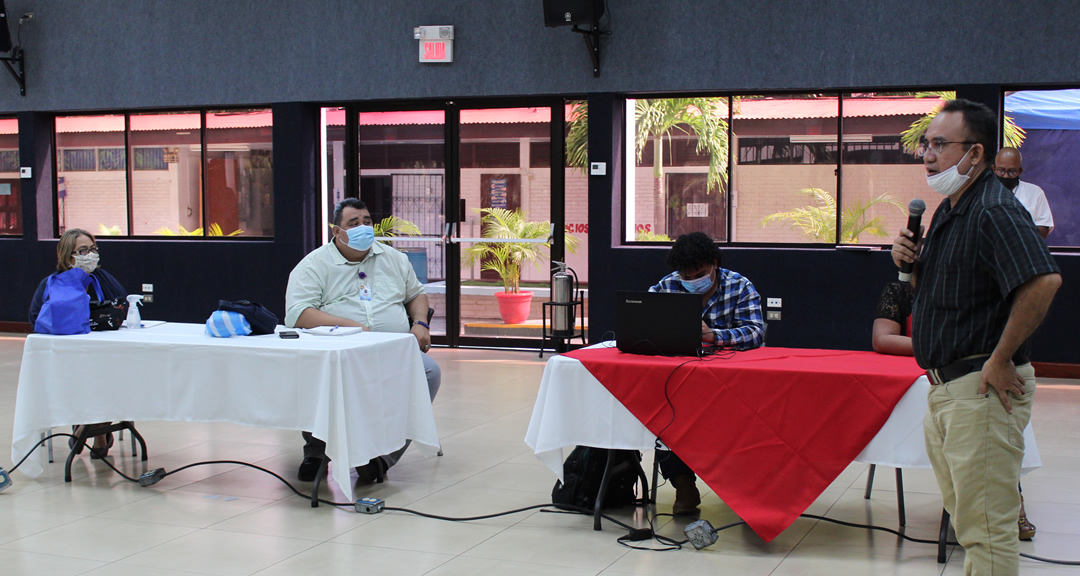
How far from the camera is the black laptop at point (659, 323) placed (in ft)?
11.7

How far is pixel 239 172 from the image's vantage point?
9594mm

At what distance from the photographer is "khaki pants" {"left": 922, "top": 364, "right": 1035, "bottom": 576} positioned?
232 cm

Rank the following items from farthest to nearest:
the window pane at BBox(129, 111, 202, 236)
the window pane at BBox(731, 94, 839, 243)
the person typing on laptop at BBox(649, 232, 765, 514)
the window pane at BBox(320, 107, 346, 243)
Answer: the window pane at BBox(129, 111, 202, 236), the window pane at BBox(320, 107, 346, 243), the window pane at BBox(731, 94, 839, 243), the person typing on laptop at BBox(649, 232, 765, 514)

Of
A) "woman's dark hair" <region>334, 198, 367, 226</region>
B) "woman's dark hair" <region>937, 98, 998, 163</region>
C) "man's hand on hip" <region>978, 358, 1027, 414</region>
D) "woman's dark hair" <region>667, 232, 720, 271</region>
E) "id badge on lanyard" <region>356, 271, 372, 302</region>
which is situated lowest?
"man's hand on hip" <region>978, 358, 1027, 414</region>

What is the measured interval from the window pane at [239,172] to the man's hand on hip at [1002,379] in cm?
816

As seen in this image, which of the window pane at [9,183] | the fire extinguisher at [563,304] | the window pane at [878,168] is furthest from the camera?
the window pane at [9,183]

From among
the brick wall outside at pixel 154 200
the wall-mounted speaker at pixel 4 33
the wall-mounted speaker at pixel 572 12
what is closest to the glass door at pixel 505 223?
the wall-mounted speaker at pixel 572 12

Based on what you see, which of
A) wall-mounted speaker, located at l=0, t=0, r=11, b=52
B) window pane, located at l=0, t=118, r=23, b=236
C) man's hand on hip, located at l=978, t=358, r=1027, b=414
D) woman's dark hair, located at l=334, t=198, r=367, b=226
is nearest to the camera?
man's hand on hip, located at l=978, t=358, r=1027, b=414

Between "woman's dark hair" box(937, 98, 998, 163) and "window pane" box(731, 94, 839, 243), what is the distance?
18.3 feet

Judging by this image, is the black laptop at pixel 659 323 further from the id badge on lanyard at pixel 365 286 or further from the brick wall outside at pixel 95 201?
the brick wall outside at pixel 95 201

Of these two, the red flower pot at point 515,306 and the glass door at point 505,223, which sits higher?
the glass door at point 505,223

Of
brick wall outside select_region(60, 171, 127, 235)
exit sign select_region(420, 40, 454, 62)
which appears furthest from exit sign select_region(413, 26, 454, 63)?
brick wall outside select_region(60, 171, 127, 235)

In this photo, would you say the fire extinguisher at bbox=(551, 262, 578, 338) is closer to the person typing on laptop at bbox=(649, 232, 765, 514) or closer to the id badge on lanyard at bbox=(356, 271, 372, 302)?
the id badge on lanyard at bbox=(356, 271, 372, 302)

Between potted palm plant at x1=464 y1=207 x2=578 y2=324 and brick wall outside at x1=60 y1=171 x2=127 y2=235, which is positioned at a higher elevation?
brick wall outside at x1=60 y1=171 x2=127 y2=235
